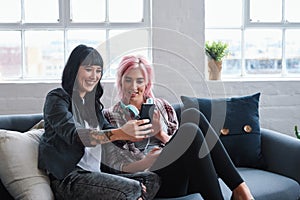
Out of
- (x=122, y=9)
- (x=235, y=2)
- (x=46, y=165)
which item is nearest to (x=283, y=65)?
(x=235, y=2)

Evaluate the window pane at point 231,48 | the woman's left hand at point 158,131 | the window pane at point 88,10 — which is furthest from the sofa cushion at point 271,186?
the window pane at point 88,10

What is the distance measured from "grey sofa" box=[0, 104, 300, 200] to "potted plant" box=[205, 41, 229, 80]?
2.38 feet

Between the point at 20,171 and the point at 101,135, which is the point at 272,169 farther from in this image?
the point at 20,171

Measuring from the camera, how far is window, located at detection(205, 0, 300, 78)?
3816 mm

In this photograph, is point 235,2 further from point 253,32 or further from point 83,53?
point 83,53

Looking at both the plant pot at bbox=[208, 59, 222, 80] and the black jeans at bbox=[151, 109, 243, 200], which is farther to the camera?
the plant pot at bbox=[208, 59, 222, 80]

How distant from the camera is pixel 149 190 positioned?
2.32 m

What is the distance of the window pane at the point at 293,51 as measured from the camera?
12.8ft

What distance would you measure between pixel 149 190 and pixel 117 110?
0.64m

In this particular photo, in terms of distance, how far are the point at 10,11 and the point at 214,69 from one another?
1.68m

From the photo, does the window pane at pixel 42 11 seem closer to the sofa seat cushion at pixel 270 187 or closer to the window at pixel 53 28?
the window at pixel 53 28

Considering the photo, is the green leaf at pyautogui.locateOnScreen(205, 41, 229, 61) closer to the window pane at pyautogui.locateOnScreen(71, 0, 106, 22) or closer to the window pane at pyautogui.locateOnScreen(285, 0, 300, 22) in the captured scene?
the window pane at pyautogui.locateOnScreen(285, 0, 300, 22)

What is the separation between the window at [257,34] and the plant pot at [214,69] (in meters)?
0.24

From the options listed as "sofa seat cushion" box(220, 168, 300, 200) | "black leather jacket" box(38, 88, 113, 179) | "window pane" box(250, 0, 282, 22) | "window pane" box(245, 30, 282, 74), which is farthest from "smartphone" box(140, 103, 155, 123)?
"window pane" box(250, 0, 282, 22)
